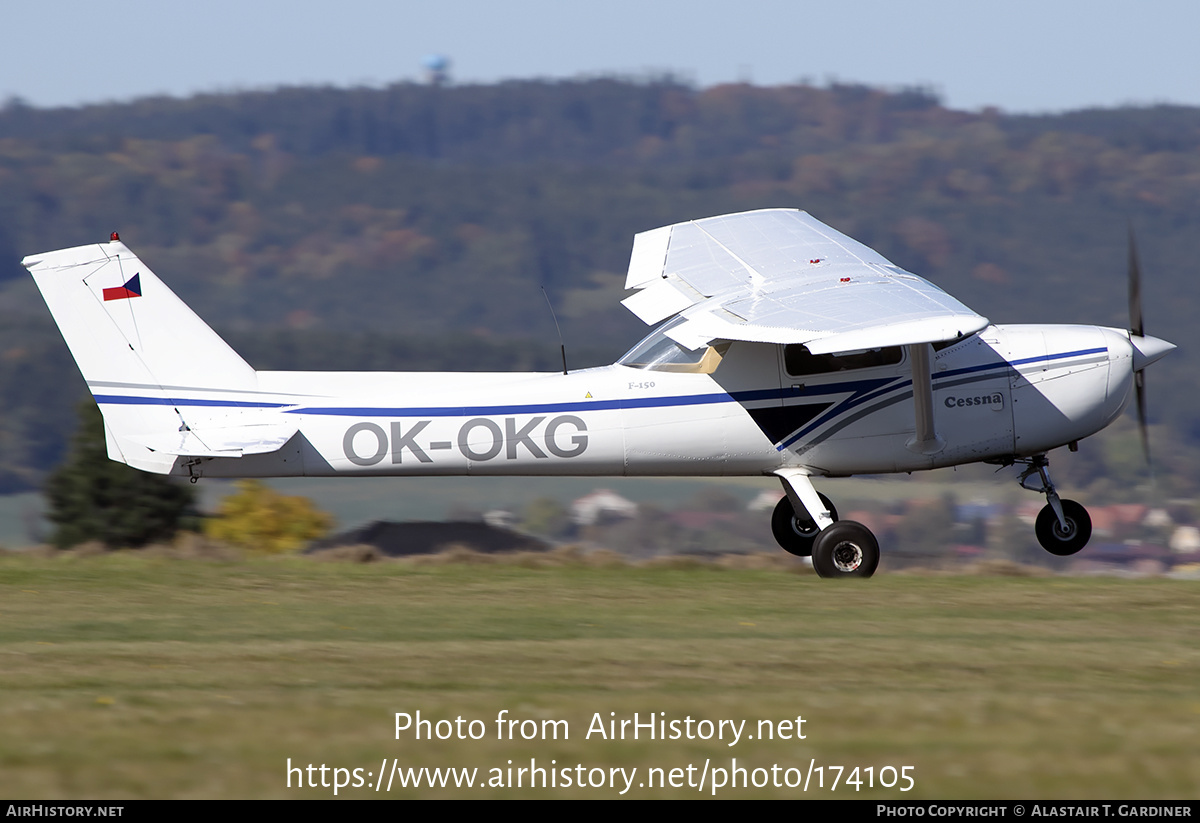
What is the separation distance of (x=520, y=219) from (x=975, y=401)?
5732 inches

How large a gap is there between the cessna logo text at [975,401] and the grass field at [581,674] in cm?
163

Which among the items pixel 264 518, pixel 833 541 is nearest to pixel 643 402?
pixel 833 541

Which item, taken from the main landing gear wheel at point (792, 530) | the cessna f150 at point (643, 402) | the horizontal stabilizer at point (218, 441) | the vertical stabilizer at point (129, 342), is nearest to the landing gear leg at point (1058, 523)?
the cessna f150 at point (643, 402)

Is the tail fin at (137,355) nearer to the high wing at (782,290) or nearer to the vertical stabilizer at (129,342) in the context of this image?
the vertical stabilizer at (129,342)

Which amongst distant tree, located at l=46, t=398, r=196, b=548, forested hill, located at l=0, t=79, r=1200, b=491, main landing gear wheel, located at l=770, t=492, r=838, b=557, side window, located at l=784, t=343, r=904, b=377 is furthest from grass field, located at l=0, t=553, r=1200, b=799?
forested hill, located at l=0, t=79, r=1200, b=491

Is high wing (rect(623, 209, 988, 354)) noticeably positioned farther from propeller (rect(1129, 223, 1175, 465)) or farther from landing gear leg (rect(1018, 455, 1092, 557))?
landing gear leg (rect(1018, 455, 1092, 557))

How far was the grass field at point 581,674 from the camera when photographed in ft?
19.4

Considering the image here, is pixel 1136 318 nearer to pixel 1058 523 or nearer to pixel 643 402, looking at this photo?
pixel 1058 523

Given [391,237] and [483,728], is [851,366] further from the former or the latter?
[391,237]

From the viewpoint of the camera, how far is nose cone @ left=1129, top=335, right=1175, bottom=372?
1355cm
